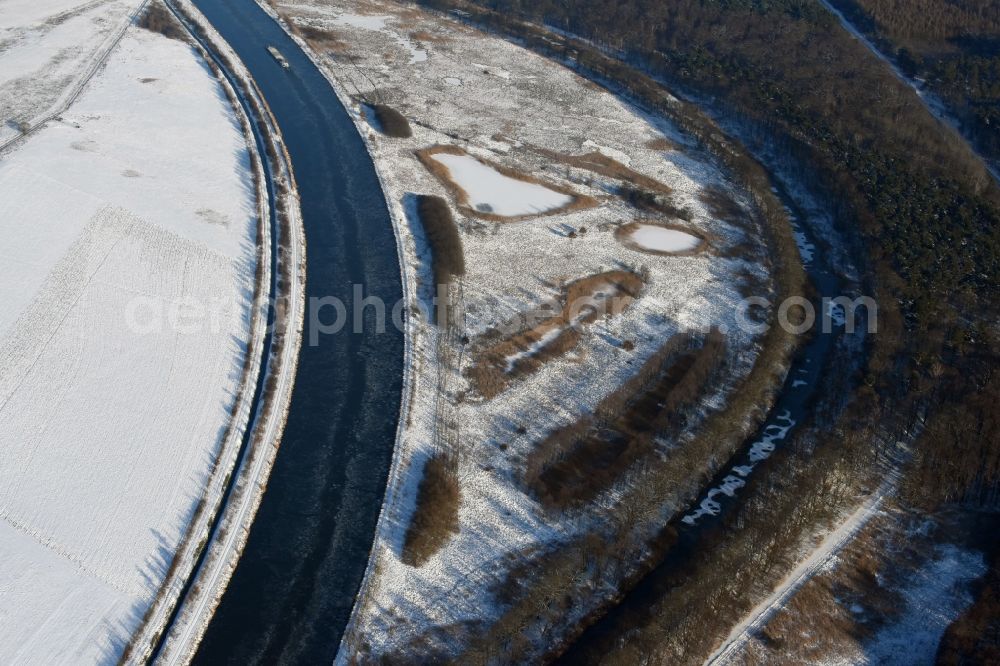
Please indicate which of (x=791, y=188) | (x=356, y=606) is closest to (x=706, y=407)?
(x=356, y=606)

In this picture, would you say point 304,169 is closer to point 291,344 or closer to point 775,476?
Result: point 291,344

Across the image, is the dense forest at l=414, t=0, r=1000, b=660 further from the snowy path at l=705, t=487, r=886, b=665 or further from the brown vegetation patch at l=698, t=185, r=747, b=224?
the brown vegetation patch at l=698, t=185, r=747, b=224

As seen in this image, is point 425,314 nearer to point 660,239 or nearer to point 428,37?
point 660,239

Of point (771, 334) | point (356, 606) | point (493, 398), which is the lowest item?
point (356, 606)

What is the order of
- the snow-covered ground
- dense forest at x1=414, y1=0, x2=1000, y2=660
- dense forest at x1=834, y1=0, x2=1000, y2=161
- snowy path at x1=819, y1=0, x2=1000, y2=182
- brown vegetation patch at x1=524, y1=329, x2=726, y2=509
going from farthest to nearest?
dense forest at x1=834, y1=0, x2=1000, y2=161 < snowy path at x1=819, y1=0, x2=1000, y2=182 < the snow-covered ground < dense forest at x1=414, y1=0, x2=1000, y2=660 < brown vegetation patch at x1=524, y1=329, x2=726, y2=509

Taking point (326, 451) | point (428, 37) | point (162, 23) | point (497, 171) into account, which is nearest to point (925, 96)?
point (497, 171)

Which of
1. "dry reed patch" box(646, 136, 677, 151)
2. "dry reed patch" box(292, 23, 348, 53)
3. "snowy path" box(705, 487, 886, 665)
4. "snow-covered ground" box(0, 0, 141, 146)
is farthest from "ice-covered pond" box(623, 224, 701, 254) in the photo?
"snow-covered ground" box(0, 0, 141, 146)

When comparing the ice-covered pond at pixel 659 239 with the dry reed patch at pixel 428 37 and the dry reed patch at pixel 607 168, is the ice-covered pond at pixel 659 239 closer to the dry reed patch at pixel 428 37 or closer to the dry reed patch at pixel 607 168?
the dry reed patch at pixel 607 168
